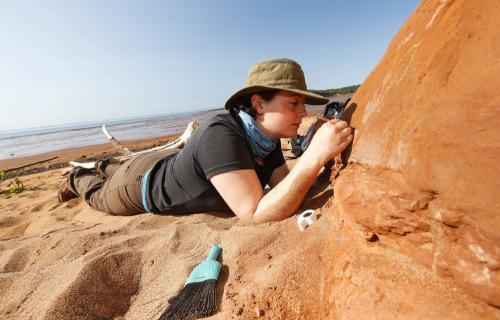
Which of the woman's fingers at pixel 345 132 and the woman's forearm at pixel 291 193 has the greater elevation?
the woman's fingers at pixel 345 132

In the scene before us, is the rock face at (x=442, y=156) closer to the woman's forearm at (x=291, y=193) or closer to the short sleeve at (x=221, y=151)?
the woman's forearm at (x=291, y=193)

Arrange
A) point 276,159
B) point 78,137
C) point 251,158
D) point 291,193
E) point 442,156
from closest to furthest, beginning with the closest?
1. point 442,156
2. point 291,193
3. point 251,158
4. point 276,159
5. point 78,137

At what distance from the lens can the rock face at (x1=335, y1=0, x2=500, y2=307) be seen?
0.76 meters

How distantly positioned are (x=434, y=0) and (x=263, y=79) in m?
1.07

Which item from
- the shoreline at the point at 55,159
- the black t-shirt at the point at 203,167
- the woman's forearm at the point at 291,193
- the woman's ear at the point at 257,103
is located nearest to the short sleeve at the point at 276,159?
the black t-shirt at the point at 203,167

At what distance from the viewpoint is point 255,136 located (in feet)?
7.36

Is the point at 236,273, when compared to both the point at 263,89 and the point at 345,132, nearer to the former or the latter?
the point at 345,132

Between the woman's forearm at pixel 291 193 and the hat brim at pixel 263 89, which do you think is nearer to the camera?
the woman's forearm at pixel 291 193

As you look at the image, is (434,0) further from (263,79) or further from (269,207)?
(269,207)

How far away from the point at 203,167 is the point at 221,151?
0.20 metres

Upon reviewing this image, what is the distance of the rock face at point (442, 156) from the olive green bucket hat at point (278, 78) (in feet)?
2.50

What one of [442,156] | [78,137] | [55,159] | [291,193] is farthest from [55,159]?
[442,156]

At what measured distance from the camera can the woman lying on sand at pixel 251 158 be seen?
179 cm

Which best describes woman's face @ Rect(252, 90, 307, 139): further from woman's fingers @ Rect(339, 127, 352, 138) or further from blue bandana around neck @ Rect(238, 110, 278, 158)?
woman's fingers @ Rect(339, 127, 352, 138)
